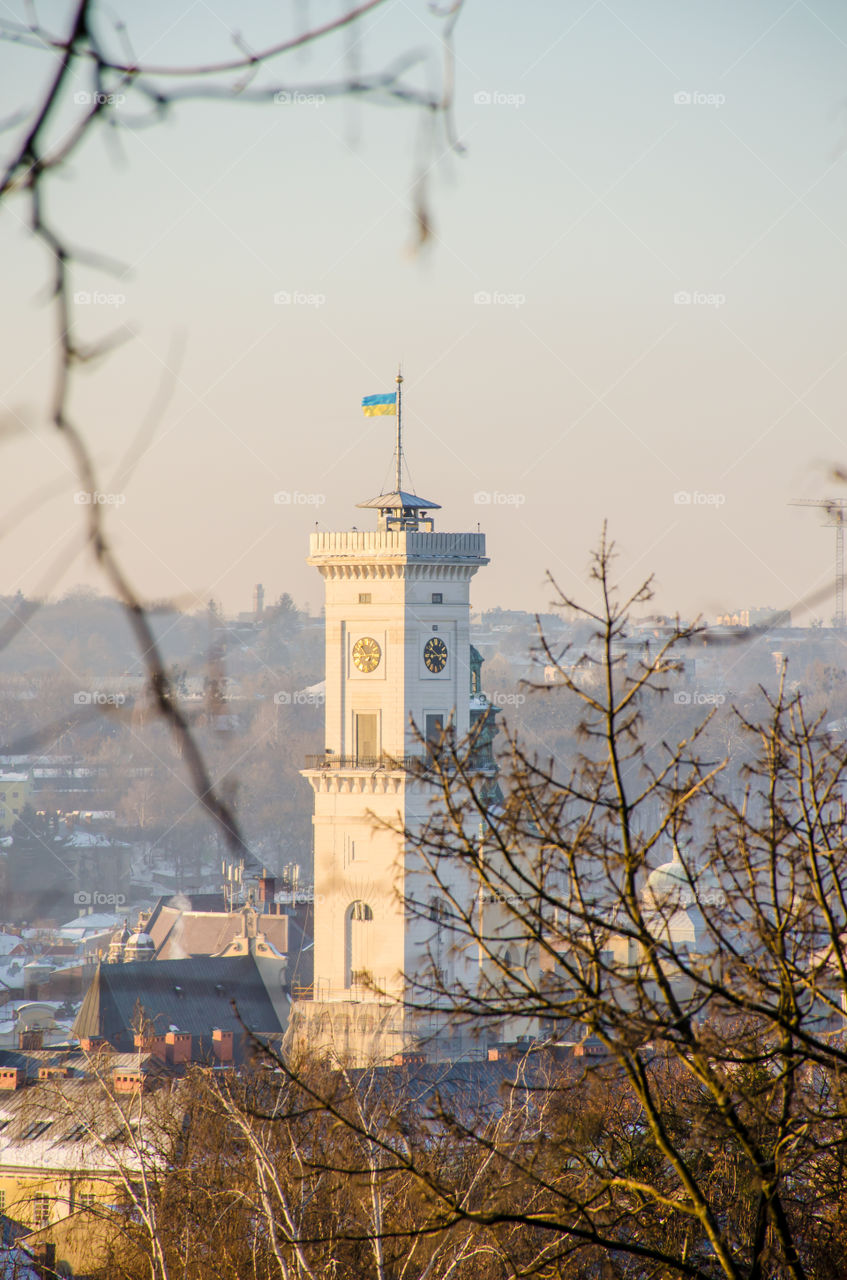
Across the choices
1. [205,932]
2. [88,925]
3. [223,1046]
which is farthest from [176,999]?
[88,925]

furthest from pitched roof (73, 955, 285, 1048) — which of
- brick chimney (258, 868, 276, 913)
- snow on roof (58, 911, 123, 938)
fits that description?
snow on roof (58, 911, 123, 938)

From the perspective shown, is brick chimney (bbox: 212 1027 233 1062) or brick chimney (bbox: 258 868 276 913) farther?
brick chimney (bbox: 258 868 276 913)

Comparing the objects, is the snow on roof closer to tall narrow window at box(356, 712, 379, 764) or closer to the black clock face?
tall narrow window at box(356, 712, 379, 764)

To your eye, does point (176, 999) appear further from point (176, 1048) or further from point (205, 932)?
point (205, 932)

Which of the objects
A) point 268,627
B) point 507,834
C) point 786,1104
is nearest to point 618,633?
point 507,834

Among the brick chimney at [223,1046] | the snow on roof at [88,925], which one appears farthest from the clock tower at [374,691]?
the snow on roof at [88,925]

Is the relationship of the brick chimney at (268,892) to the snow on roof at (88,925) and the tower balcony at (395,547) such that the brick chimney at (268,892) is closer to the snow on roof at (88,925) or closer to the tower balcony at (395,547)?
the snow on roof at (88,925)
